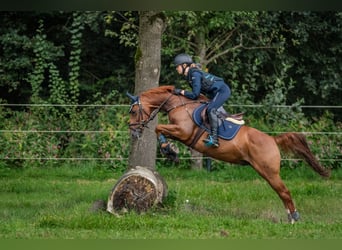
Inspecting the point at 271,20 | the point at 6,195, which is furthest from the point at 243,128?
the point at 271,20

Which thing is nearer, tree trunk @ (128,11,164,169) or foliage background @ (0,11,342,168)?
tree trunk @ (128,11,164,169)

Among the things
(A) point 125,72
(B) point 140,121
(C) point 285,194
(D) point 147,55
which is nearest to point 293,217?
(C) point 285,194

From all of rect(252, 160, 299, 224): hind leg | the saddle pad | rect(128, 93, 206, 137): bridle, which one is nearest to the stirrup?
the saddle pad

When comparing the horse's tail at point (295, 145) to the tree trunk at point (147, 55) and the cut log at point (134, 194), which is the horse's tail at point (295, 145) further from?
the tree trunk at point (147, 55)

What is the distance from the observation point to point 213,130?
328 inches

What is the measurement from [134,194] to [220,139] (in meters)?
1.43

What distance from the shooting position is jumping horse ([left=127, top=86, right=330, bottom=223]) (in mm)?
8406

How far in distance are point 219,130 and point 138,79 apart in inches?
76.4

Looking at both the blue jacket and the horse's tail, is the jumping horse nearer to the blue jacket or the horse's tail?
the horse's tail

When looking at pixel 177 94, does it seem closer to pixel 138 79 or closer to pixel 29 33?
pixel 138 79

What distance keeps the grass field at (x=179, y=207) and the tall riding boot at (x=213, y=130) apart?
1.02 m

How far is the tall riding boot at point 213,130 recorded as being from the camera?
8219mm

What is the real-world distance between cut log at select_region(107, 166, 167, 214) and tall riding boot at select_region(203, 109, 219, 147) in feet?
3.21

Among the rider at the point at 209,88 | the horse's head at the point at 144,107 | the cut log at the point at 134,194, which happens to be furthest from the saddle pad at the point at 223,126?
the cut log at the point at 134,194
